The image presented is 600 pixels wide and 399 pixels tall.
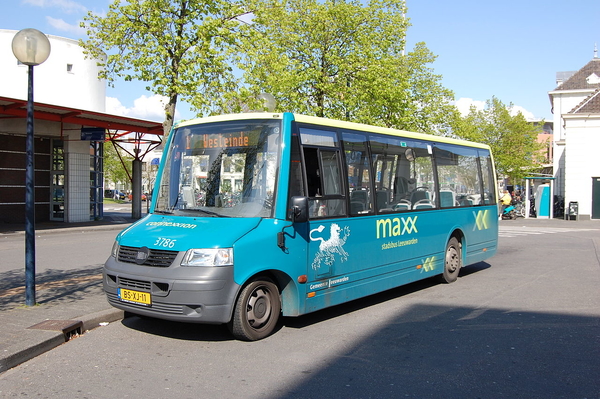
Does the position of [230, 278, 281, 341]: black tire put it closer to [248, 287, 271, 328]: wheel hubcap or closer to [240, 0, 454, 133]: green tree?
[248, 287, 271, 328]: wheel hubcap

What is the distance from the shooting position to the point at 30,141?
7527 millimetres

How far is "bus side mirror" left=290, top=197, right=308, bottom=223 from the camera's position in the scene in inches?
245

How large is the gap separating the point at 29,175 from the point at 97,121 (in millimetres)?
17859

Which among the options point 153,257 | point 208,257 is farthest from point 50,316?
point 208,257

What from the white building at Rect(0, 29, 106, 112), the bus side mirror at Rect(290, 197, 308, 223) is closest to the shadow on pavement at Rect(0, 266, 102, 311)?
the bus side mirror at Rect(290, 197, 308, 223)

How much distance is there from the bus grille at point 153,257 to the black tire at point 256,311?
84cm

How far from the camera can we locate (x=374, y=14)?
2650 centimetres

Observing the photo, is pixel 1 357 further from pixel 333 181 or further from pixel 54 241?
pixel 54 241

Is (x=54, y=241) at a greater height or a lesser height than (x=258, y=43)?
lesser

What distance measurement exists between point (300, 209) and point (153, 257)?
1657 mm

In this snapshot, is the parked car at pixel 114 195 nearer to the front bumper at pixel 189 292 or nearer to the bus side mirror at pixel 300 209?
the front bumper at pixel 189 292

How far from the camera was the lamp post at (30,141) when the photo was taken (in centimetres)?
739

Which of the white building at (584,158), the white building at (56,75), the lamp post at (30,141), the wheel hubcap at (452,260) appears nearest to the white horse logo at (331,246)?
the wheel hubcap at (452,260)

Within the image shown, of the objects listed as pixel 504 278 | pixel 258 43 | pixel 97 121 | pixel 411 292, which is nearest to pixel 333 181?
pixel 411 292
